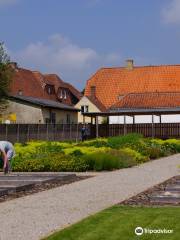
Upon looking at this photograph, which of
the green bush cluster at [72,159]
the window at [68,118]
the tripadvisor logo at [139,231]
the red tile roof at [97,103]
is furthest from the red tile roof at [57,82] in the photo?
the tripadvisor logo at [139,231]

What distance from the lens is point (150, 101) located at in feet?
194

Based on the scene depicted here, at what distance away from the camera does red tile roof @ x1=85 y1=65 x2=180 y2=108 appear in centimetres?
7662

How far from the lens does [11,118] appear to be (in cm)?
5516

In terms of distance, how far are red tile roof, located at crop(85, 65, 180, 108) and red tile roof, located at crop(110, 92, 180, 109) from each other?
1521cm

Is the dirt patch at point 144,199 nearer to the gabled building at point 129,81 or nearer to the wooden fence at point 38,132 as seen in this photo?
the wooden fence at point 38,132

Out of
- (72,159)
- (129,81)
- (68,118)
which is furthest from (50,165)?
(129,81)

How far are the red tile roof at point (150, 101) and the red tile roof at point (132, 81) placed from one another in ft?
49.9

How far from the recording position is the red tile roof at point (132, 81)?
76625mm

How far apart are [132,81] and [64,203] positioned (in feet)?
219

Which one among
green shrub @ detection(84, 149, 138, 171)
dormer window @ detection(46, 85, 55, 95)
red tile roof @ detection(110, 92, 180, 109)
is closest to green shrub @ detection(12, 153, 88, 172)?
green shrub @ detection(84, 149, 138, 171)

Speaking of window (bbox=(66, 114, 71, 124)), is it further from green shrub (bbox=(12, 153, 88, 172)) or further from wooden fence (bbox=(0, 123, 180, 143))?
green shrub (bbox=(12, 153, 88, 172))

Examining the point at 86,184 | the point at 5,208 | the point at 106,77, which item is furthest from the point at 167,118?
the point at 5,208

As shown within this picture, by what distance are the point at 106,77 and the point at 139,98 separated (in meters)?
20.5

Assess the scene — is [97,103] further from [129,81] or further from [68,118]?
[68,118]
